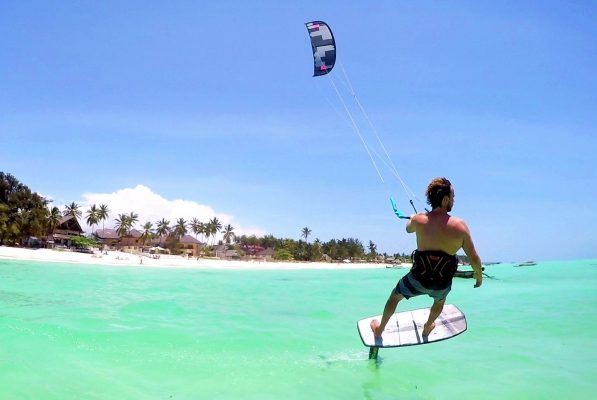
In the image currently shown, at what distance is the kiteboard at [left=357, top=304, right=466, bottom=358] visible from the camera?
19.4 feet

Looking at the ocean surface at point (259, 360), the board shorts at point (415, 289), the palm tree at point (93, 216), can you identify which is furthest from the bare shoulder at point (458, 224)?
the palm tree at point (93, 216)

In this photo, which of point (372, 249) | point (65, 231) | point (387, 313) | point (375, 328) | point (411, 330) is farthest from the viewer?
point (372, 249)

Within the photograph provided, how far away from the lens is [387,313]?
568 cm

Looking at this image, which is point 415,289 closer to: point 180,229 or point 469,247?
point 469,247

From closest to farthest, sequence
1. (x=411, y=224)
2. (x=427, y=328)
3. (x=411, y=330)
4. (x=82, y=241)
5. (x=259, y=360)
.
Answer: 1. (x=411, y=224)
2. (x=427, y=328)
3. (x=411, y=330)
4. (x=259, y=360)
5. (x=82, y=241)

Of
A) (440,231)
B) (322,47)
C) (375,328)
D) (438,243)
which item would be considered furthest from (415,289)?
(322,47)

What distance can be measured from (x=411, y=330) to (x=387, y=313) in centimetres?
89

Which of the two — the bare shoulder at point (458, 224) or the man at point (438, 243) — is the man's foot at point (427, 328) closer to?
the man at point (438, 243)

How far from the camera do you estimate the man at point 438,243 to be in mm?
4801

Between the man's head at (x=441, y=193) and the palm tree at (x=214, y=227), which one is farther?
the palm tree at (x=214, y=227)

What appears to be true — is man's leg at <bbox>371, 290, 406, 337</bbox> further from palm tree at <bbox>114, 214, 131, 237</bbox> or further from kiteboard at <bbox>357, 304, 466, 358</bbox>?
palm tree at <bbox>114, 214, 131, 237</bbox>

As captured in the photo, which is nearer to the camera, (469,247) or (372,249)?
(469,247)

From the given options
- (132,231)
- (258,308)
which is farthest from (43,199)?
(258,308)

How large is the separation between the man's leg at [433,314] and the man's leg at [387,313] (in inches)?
18.5
